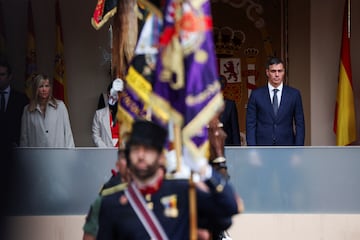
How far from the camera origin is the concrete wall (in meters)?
12.3

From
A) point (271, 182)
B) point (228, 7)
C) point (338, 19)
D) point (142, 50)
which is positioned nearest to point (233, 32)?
point (228, 7)

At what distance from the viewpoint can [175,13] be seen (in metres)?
6.00

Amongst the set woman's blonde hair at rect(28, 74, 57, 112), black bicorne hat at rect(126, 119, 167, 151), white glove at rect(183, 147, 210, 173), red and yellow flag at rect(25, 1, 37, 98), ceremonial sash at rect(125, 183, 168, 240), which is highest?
red and yellow flag at rect(25, 1, 37, 98)

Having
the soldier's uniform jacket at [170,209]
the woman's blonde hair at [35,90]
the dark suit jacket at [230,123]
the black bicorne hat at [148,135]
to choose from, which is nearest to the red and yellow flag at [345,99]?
the dark suit jacket at [230,123]

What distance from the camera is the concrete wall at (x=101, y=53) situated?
40.3 feet

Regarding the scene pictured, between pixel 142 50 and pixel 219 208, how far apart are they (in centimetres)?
116

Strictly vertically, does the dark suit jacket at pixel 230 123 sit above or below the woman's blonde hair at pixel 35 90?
below

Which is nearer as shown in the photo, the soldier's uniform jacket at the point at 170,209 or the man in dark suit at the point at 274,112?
the soldier's uniform jacket at the point at 170,209

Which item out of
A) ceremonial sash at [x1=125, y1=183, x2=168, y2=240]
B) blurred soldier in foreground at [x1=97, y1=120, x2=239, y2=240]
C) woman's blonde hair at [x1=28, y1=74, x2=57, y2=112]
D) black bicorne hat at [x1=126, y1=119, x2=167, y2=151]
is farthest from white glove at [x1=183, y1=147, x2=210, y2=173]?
woman's blonde hair at [x1=28, y1=74, x2=57, y2=112]

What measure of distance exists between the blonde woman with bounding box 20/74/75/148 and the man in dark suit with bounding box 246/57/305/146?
1.92 metres

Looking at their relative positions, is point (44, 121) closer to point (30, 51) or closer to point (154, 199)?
point (30, 51)

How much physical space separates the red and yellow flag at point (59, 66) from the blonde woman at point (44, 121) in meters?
1.73

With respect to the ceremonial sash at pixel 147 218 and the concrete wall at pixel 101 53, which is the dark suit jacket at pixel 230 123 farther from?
the ceremonial sash at pixel 147 218

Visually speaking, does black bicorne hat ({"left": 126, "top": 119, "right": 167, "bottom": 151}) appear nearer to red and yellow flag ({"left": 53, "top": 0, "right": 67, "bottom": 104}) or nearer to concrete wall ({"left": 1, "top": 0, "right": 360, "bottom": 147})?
concrete wall ({"left": 1, "top": 0, "right": 360, "bottom": 147})
